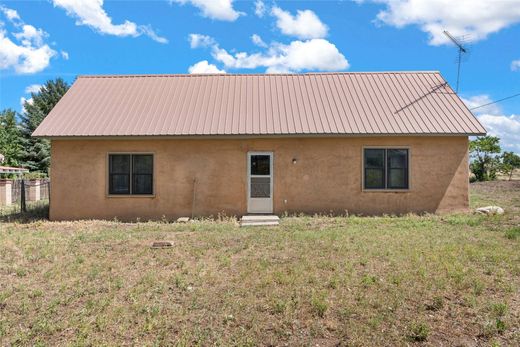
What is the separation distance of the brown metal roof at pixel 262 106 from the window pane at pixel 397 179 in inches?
52.8

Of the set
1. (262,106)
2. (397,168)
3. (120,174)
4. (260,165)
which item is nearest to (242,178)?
(260,165)

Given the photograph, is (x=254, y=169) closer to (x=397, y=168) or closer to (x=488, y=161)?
(x=397, y=168)

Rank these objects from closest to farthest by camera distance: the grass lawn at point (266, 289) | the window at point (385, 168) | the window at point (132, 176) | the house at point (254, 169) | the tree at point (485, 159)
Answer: the grass lawn at point (266, 289)
the house at point (254, 169)
the window at point (385, 168)
the window at point (132, 176)
the tree at point (485, 159)

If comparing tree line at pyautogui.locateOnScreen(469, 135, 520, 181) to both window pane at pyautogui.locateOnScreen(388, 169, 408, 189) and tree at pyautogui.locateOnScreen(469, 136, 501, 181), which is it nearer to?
tree at pyautogui.locateOnScreen(469, 136, 501, 181)

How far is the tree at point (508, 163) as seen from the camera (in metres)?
29.4

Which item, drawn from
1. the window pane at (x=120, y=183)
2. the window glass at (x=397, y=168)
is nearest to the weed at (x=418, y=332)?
the window glass at (x=397, y=168)

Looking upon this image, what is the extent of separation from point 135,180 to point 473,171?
1069 inches

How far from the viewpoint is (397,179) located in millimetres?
12375

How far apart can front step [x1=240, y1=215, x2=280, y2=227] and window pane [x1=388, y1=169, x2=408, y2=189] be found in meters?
3.89

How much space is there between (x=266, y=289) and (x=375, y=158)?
7.95 m

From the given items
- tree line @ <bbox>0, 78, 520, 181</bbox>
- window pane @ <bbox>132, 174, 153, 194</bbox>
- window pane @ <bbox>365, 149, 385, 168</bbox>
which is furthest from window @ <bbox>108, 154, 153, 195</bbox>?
tree line @ <bbox>0, 78, 520, 181</bbox>

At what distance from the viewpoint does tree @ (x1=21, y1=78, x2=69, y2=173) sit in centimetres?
3562

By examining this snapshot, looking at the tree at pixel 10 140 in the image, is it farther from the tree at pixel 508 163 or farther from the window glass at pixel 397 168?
the tree at pixel 508 163

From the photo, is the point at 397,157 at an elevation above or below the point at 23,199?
above
